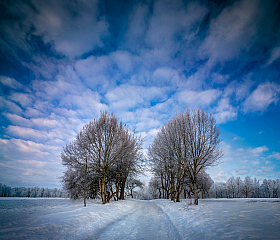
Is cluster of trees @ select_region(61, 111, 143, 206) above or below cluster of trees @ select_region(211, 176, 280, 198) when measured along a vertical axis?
above

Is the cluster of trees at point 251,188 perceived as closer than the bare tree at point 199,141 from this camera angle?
No

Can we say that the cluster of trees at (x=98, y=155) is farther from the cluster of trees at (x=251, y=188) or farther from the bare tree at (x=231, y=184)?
the bare tree at (x=231, y=184)

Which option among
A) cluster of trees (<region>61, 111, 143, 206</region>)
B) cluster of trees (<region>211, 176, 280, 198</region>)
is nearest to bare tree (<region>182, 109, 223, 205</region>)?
cluster of trees (<region>61, 111, 143, 206</region>)

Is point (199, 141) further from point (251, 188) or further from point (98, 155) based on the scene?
point (251, 188)

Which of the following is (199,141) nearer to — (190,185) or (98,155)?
(98,155)

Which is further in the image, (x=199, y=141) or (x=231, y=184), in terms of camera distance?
(x=231, y=184)

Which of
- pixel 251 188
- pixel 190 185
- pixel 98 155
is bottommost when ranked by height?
pixel 251 188

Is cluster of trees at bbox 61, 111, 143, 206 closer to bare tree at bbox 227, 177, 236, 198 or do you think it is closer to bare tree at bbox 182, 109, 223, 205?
bare tree at bbox 182, 109, 223, 205

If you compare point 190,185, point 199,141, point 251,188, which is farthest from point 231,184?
point 199,141

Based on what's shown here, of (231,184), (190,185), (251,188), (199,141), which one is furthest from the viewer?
(231,184)

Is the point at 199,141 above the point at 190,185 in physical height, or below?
above

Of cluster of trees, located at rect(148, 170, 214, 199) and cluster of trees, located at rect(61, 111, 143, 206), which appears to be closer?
cluster of trees, located at rect(61, 111, 143, 206)

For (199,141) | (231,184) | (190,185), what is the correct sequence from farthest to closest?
(231,184)
(190,185)
(199,141)

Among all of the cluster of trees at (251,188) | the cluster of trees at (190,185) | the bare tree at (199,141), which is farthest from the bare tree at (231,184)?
the bare tree at (199,141)
